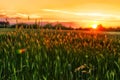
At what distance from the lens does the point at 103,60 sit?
882cm

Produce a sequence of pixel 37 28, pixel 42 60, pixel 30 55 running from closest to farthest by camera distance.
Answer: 1. pixel 42 60
2. pixel 30 55
3. pixel 37 28

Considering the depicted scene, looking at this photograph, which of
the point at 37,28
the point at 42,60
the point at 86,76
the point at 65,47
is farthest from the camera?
the point at 37,28

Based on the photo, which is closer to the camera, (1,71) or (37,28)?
(1,71)

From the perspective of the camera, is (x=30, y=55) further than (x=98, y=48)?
No

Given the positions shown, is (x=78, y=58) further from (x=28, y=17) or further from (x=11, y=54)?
(x=28, y=17)

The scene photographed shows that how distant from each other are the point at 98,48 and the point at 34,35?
10.8ft

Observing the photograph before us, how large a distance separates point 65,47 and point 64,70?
8.24 feet

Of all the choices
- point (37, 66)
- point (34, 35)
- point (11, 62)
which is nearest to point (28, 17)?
point (34, 35)

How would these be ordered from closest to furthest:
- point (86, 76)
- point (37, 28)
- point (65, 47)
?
point (86, 76)
point (65, 47)
point (37, 28)

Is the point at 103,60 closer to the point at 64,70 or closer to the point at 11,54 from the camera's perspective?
the point at 64,70

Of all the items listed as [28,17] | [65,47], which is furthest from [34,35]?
[65,47]

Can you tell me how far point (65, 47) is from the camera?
9.95 meters

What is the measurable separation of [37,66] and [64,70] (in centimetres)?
62

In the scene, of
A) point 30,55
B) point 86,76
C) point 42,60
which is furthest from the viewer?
point 30,55
